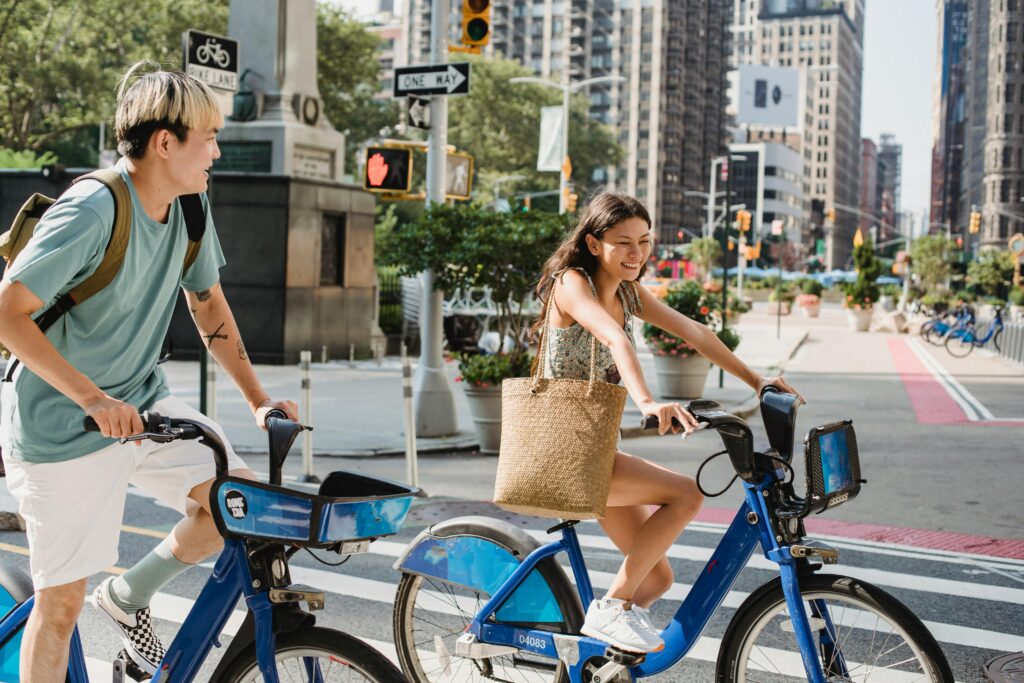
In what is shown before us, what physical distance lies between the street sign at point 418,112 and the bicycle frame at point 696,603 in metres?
9.31

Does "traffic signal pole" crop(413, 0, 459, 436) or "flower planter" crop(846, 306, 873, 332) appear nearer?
"traffic signal pole" crop(413, 0, 459, 436)

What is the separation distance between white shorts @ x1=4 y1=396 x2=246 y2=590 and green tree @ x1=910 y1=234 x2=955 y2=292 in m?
66.1

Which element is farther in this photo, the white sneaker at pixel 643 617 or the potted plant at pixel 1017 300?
the potted plant at pixel 1017 300

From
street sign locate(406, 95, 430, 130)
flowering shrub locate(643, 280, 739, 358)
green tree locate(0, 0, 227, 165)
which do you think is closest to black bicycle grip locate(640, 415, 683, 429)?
street sign locate(406, 95, 430, 130)

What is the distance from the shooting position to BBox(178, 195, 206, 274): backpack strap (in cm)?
309

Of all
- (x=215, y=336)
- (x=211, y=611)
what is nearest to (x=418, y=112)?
(x=215, y=336)

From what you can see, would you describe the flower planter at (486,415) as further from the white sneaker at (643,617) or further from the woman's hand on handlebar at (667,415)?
the woman's hand on handlebar at (667,415)

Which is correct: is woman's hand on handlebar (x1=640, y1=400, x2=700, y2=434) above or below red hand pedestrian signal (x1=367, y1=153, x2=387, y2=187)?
below

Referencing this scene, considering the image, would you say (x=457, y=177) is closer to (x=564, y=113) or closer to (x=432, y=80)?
(x=432, y=80)

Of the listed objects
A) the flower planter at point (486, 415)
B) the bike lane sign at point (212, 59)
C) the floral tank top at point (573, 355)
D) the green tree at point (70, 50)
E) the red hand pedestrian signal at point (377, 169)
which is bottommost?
the flower planter at point (486, 415)

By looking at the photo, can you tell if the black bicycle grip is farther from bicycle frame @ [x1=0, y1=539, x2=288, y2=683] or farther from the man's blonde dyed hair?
the man's blonde dyed hair

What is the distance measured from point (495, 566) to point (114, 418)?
152 cm

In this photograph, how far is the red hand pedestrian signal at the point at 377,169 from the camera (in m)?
12.7

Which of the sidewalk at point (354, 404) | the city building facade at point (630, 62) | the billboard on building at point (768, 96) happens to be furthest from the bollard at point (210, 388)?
the city building facade at point (630, 62)
